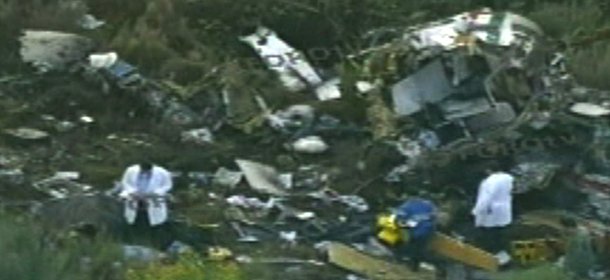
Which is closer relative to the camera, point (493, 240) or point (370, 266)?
point (370, 266)

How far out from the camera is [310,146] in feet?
42.2

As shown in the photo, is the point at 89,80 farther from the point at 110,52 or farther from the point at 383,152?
the point at 383,152

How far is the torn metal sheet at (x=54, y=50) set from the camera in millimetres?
13789

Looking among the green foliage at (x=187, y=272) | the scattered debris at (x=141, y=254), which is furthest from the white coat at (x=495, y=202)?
the green foliage at (x=187, y=272)

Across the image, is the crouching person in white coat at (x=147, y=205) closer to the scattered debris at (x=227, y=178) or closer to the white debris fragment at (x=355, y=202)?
the scattered debris at (x=227, y=178)

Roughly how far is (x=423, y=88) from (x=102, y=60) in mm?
3081

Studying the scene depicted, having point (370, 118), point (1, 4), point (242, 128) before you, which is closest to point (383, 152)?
point (370, 118)

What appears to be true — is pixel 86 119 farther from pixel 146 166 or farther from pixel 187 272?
pixel 187 272

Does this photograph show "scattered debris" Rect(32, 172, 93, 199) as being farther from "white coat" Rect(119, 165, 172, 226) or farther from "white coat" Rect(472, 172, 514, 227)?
"white coat" Rect(472, 172, 514, 227)

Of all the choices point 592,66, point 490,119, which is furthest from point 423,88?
point 592,66

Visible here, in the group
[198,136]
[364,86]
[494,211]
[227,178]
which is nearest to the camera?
[494,211]

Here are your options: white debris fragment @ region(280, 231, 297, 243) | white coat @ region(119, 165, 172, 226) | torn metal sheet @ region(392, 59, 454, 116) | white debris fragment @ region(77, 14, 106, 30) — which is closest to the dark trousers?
white debris fragment @ region(280, 231, 297, 243)

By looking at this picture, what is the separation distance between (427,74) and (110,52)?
3248 mm

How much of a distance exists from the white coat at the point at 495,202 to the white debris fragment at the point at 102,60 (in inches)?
158
